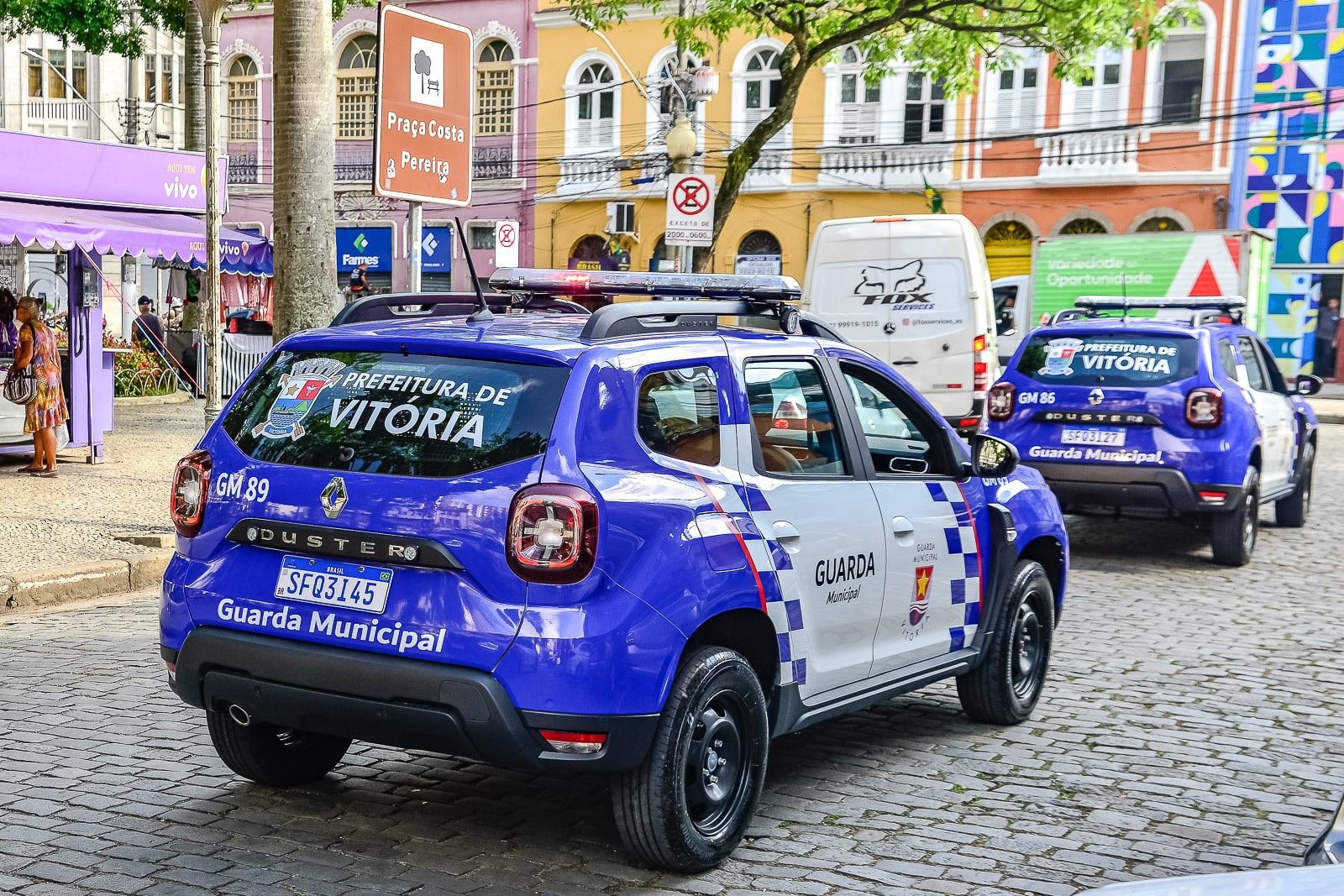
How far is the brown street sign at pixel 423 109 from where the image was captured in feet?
30.7

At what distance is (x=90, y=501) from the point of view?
12.7 metres

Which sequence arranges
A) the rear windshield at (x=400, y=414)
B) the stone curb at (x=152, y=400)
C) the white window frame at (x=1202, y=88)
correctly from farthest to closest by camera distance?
the white window frame at (x=1202, y=88), the stone curb at (x=152, y=400), the rear windshield at (x=400, y=414)

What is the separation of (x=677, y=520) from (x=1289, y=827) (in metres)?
2.44

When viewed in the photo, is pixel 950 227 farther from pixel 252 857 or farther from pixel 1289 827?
pixel 252 857

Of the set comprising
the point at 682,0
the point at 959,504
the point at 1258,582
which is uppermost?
the point at 682,0

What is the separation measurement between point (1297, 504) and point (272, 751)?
35.5 feet

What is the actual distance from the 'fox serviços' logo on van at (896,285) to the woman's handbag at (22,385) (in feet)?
27.3

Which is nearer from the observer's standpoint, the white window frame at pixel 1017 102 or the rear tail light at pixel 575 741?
the rear tail light at pixel 575 741

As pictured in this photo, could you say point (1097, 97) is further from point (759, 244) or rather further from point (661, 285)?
point (661, 285)

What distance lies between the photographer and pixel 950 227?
1616 centimetres

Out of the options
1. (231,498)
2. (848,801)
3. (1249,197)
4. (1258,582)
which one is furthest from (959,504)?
(1249,197)

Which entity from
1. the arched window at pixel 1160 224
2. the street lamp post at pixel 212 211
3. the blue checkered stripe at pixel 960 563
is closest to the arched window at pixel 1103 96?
the arched window at pixel 1160 224

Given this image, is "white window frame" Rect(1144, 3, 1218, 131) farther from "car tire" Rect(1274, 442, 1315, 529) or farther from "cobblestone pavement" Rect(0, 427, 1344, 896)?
"cobblestone pavement" Rect(0, 427, 1344, 896)

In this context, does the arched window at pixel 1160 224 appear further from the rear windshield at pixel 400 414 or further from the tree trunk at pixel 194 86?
the rear windshield at pixel 400 414
